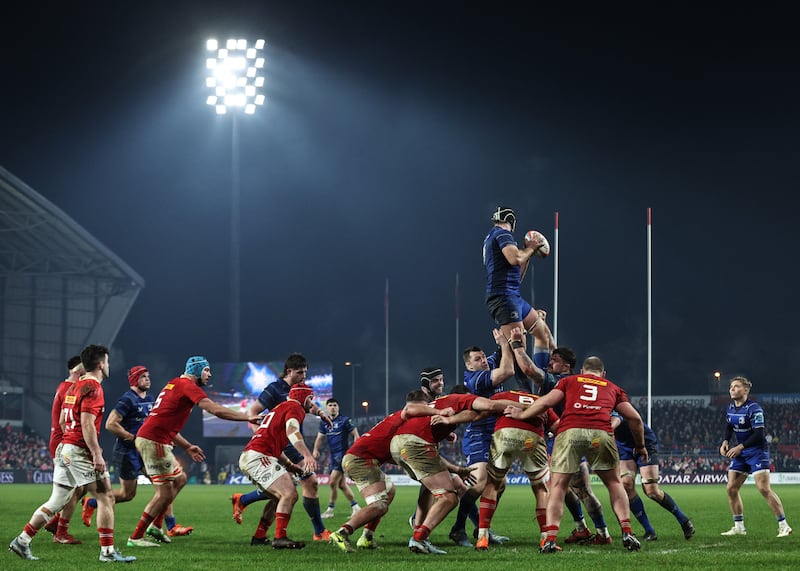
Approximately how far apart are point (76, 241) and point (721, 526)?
1614 inches

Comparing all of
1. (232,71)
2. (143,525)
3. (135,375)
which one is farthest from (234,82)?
(143,525)

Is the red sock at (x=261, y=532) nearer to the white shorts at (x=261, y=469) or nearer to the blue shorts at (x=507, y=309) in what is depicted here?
the white shorts at (x=261, y=469)

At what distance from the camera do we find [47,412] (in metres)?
58.7

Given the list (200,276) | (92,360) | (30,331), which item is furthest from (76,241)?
(92,360)

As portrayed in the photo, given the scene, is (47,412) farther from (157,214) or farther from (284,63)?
(284,63)

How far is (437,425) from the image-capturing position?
12.8 meters

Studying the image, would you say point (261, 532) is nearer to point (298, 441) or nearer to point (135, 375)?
point (298, 441)

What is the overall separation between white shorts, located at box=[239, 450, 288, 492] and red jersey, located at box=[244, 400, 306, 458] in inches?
3.2

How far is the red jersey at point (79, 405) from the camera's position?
11.9m

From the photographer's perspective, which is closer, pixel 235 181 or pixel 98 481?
pixel 98 481

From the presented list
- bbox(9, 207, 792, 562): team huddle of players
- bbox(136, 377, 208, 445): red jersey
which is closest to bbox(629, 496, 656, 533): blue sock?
bbox(9, 207, 792, 562): team huddle of players

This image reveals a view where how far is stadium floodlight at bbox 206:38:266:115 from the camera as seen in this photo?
5175cm

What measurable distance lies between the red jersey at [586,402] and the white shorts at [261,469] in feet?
12.8

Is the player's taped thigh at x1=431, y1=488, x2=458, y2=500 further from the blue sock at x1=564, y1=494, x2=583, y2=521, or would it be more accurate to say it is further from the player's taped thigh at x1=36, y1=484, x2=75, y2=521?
the player's taped thigh at x1=36, y1=484, x2=75, y2=521
